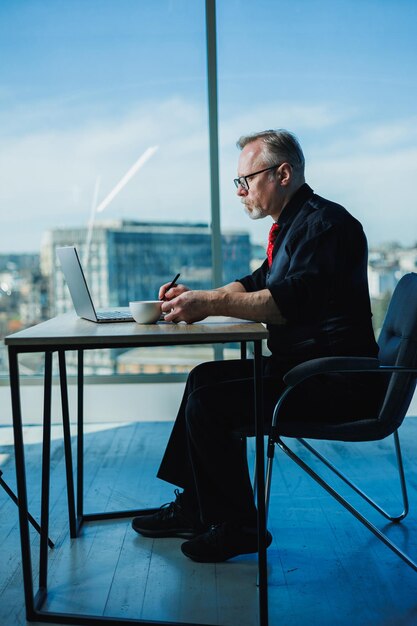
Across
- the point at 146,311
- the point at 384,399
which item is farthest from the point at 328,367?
the point at 146,311

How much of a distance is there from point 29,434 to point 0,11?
2522mm

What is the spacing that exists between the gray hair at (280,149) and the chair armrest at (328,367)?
81 centimetres

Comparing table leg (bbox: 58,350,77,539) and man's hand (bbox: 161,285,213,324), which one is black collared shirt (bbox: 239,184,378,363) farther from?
table leg (bbox: 58,350,77,539)

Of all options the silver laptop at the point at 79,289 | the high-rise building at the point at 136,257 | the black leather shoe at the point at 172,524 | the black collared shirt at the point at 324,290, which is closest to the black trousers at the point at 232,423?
the black collared shirt at the point at 324,290

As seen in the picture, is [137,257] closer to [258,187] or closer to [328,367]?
[258,187]

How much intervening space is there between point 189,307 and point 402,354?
0.67 metres

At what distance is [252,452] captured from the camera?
3959 millimetres

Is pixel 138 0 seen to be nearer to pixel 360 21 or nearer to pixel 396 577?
pixel 360 21

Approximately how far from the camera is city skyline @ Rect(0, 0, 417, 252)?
4.70m

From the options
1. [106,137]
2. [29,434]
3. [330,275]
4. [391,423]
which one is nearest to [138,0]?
[106,137]

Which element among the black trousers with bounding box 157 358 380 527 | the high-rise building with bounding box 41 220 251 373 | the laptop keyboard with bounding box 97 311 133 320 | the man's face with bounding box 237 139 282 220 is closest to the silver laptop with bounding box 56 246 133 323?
the laptop keyboard with bounding box 97 311 133 320

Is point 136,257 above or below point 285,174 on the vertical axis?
below

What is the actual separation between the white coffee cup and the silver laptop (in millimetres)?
108

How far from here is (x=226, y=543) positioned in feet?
7.90
